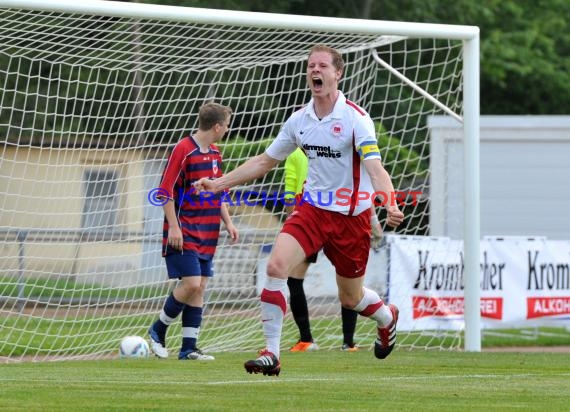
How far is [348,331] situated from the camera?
1212 cm

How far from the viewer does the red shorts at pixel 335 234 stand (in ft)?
26.8

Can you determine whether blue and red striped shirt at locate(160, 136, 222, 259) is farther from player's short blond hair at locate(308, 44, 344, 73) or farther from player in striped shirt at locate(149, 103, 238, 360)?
player's short blond hair at locate(308, 44, 344, 73)

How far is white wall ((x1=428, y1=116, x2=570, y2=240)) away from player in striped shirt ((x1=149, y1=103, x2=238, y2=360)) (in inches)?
477

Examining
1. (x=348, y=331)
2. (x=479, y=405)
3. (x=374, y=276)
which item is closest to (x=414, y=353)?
(x=348, y=331)

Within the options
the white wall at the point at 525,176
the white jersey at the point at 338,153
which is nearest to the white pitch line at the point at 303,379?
the white jersey at the point at 338,153

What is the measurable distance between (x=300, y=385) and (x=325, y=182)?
1367 millimetres

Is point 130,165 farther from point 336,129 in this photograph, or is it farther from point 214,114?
point 336,129

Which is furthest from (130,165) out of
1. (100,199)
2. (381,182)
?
(381,182)

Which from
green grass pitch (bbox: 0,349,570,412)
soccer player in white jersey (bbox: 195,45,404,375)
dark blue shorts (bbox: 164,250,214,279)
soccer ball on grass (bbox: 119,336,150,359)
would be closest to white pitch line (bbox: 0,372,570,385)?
green grass pitch (bbox: 0,349,570,412)

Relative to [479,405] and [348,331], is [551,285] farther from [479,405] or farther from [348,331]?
[479,405]

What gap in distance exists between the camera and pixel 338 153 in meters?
8.28

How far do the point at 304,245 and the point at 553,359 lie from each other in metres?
3.75

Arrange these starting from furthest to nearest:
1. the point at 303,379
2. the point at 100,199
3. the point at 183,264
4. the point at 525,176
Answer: the point at 525,176
the point at 100,199
the point at 183,264
the point at 303,379

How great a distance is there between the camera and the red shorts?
8.16 metres
